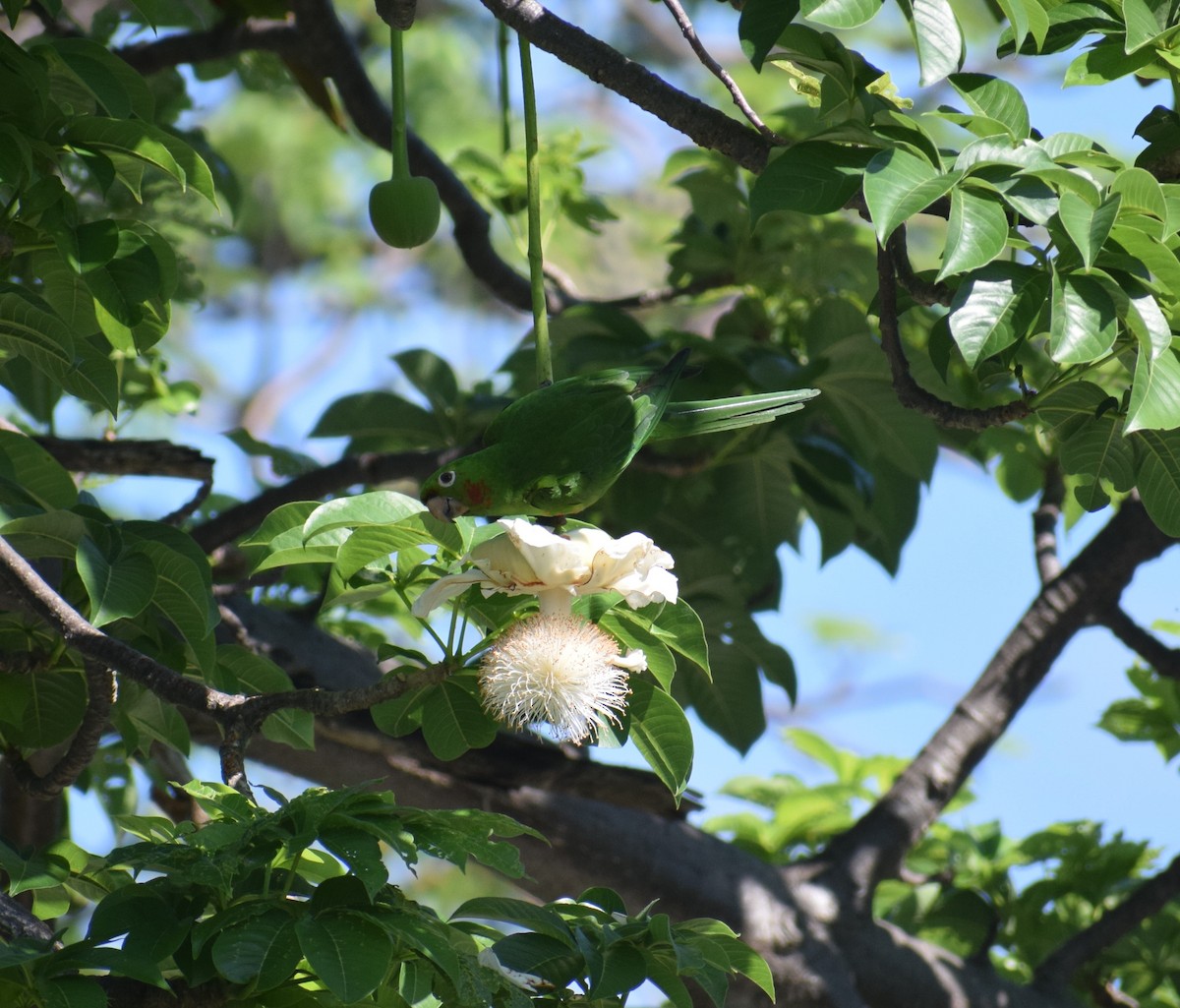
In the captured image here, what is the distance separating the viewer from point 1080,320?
0.91 m

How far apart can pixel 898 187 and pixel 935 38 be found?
145 millimetres

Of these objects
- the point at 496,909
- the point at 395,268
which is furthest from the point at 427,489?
the point at 395,268

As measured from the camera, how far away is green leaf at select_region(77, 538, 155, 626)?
1004mm

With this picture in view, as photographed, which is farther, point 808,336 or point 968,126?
point 808,336

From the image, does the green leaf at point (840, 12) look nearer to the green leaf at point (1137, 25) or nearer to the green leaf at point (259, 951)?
the green leaf at point (1137, 25)

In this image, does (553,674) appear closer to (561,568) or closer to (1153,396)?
(561,568)

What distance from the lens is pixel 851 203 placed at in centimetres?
114

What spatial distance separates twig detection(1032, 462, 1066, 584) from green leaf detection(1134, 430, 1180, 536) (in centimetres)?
104

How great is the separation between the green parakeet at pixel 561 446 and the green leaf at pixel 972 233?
14cm

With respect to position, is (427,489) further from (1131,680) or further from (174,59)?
(1131,680)

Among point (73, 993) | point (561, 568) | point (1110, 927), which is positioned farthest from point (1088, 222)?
point (1110, 927)

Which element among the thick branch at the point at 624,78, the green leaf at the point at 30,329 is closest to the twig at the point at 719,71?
the thick branch at the point at 624,78

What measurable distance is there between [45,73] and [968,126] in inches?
31.0

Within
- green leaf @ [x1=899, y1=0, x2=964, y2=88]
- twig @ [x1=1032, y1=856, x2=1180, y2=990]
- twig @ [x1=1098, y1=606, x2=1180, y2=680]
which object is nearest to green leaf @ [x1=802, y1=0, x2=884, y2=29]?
green leaf @ [x1=899, y1=0, x2=964, y2=88]
